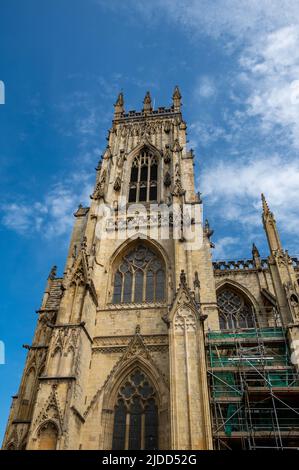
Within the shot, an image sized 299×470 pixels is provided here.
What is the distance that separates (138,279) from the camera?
65.1 ft

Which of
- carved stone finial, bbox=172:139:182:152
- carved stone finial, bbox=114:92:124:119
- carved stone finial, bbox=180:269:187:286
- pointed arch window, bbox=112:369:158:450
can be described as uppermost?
carved stone finial, bbox=114:92:124:119

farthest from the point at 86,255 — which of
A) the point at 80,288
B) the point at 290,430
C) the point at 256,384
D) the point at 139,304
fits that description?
the point at 290,430

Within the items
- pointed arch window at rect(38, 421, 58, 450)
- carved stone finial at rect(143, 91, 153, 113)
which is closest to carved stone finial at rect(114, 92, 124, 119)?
carved stone finial at rect(143, 91, 153, 113)

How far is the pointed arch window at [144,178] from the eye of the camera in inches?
961

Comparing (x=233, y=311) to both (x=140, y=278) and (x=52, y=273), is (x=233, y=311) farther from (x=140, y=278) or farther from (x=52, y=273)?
(x=52, y=273)

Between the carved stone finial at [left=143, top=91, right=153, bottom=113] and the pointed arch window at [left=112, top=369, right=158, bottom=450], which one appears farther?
the carved stone finial at [left=143, top=91, right=153, bottom=113]

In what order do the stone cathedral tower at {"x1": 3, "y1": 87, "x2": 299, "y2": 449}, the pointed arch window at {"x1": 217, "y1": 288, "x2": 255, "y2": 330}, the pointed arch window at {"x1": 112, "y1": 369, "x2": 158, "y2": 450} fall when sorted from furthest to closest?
1. the pointed arch window at {"x1": 217, "y1": 288, "x2": 255, "y2": 330}
2. the pointed arch window at {"x1": 112, "y1": 369, "x2": 158, "y2": 450}
3. the stone cathedral tower at {"x1": 3, "y1": 87, "x2": 299, "y2": 449}

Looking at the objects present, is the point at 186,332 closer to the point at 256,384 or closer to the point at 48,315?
the point at 256,384

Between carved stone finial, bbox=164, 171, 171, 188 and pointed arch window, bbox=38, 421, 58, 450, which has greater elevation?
carved stone finial, bbox=164, 171, 171, 188

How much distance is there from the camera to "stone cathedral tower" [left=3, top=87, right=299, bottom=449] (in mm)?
13648

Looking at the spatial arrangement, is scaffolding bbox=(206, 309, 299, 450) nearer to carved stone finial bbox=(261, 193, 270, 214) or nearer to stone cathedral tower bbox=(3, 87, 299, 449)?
stone cathedral tower bbox=(3, 87, 299, 449)

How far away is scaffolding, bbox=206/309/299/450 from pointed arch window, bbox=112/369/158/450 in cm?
246

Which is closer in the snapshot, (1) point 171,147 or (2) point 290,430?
(2) point 290,430

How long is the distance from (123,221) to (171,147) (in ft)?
24.6
